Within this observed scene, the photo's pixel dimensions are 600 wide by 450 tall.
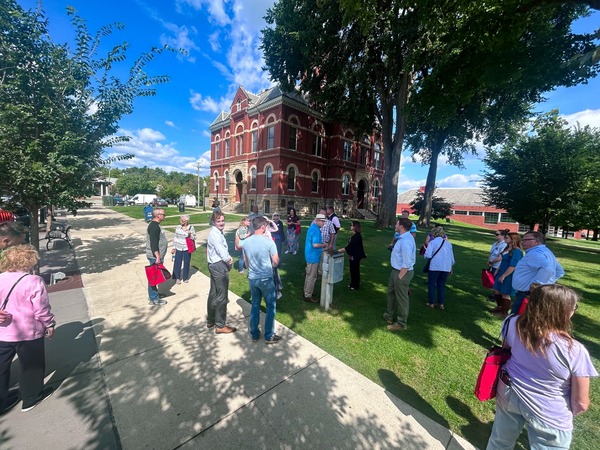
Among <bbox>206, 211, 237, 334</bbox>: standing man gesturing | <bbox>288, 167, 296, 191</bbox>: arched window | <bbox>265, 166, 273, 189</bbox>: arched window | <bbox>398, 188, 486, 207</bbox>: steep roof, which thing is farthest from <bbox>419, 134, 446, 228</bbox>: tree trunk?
<bbox>398, 188, 486, 207</bbox>: steep roof

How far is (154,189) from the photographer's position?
6006cm

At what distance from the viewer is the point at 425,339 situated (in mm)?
4391

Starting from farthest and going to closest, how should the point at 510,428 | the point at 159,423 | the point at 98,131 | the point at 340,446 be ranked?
1. the point at 98,131
2. the point at 159,423
3. the point at 340,446
4. the point at 510,428

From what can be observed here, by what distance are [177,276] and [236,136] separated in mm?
27666

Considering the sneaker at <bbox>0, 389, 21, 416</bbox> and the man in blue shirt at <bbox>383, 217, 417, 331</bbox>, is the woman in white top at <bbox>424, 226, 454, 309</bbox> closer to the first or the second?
the man in blue shirt at <bbox>383, 217, 417, 331</bbox>

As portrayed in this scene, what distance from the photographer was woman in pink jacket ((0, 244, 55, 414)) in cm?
250

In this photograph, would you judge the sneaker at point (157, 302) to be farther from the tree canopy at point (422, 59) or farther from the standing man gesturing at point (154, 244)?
the tree canopy at point (422, 59)

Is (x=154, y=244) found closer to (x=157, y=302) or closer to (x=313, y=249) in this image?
(x=157, y=302)

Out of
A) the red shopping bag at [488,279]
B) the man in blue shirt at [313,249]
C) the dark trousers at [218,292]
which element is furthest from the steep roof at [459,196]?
the dark trousers at [218,292]

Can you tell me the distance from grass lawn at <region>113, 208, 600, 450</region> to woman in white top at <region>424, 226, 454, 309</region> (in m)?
0.49

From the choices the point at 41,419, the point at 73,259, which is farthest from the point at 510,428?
the point at 73,259

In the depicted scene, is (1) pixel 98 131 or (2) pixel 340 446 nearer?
(2) pixel 340 446

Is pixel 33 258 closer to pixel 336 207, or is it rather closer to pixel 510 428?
pixel 510 428

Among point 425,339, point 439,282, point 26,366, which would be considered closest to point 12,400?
point 26,366
